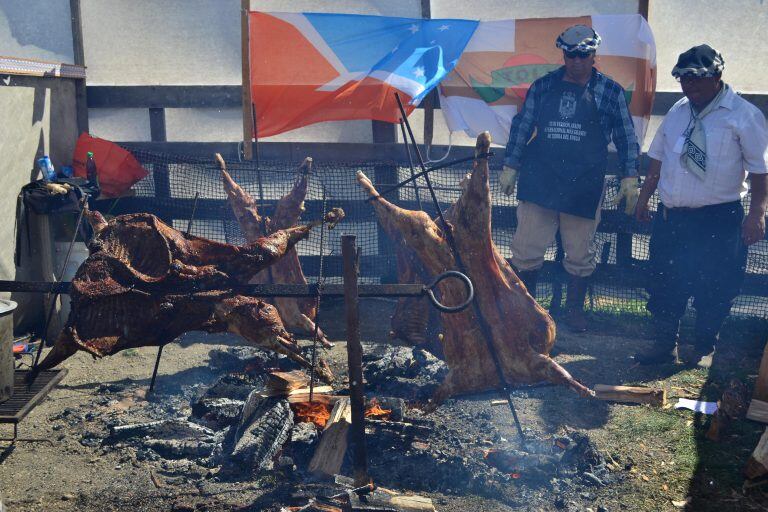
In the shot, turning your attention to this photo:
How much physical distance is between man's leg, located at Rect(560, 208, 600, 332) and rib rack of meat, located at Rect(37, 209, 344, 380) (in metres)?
3.20

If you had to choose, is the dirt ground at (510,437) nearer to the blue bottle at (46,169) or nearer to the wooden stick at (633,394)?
the wooden stick at (633,394)

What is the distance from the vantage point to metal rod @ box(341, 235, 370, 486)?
4117mm

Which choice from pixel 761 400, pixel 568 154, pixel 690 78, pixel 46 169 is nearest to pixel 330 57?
pixel 568 154

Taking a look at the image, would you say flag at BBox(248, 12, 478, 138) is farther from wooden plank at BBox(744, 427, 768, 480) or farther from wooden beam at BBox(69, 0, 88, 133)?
wooden plank at BBox(744, 427, 768, 480)

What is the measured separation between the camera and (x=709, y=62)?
5.88 meters

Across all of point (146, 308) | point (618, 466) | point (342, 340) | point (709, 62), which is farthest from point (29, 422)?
point (709, 62)

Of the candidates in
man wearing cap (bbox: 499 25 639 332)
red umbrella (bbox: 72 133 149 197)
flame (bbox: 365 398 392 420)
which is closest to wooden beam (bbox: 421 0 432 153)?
man wearing cap (bbox: 499 25 639 332)

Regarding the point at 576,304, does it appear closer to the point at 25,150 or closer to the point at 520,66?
the point at 520,66

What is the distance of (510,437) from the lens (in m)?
5.03

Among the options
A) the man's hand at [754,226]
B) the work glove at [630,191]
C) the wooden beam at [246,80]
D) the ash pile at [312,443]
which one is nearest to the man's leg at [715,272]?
the man's hand at [754,226]

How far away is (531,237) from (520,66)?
1.97m

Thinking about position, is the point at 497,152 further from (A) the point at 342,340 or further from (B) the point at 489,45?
(A) the point at 342,340

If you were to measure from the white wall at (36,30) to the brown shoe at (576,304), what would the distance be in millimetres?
6267

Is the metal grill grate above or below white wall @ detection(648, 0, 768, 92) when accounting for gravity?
below
